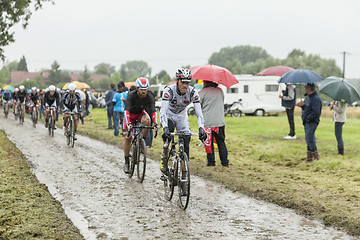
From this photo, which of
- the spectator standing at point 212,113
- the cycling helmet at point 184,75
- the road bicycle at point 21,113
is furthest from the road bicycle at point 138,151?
the road bicycle at point 21,113

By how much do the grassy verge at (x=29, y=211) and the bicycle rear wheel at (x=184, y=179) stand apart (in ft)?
5.78

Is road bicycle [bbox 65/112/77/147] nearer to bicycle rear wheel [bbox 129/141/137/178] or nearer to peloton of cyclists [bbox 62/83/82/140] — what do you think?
peloton of cyclists [bbox 62/83/82/140]

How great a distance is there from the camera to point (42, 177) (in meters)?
9.42

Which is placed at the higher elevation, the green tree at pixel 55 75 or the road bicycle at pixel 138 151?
the green tree at pixel 55 75

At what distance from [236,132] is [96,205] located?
13.0 m

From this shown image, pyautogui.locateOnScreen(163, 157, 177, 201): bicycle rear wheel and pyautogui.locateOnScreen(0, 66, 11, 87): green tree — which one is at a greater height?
pyautogui.locateOnScreen(0, 66, 11, 87): green tree

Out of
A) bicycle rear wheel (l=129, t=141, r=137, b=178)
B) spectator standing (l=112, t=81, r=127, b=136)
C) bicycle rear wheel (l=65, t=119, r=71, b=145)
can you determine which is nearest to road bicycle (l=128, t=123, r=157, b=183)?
bicycle rear wheel (l=129, t=141, r=137, b=178)

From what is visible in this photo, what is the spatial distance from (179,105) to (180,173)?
1283mm

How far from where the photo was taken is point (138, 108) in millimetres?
9297

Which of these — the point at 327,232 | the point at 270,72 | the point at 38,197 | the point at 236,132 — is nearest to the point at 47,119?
the point at 236,132

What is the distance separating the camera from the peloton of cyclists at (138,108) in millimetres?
8781

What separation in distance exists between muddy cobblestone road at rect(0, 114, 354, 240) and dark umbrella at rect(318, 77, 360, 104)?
455 cm

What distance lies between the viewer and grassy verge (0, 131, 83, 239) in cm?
552

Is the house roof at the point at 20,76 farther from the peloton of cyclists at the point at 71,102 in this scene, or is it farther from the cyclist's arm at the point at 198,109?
the cyclist's arm at the point at 198,109
